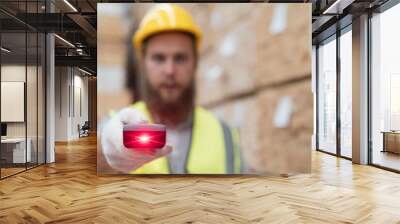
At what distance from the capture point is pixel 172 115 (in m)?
6.16

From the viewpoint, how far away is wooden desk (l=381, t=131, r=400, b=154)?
7.55 m

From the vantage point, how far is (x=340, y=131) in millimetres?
9680

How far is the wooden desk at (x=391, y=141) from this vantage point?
755cm

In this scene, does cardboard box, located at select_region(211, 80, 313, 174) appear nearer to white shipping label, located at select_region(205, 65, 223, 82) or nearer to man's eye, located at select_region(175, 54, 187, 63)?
white shipping label, located at select_region(205, 65, 223, 82)

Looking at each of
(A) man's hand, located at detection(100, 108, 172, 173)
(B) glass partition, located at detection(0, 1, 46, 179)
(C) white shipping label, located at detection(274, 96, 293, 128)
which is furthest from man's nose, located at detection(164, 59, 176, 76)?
(B) glass partition, located at detection(0, 1, 46, 179)

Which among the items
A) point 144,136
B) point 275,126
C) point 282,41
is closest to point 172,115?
point 144,136

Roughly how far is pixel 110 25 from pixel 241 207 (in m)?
3.73

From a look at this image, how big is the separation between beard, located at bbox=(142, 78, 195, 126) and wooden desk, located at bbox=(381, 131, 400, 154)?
4391mm

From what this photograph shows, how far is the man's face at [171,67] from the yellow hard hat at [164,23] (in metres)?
0.12

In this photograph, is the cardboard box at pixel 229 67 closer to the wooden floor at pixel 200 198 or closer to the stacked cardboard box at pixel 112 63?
the stacked cardboard box at pixel 112 63

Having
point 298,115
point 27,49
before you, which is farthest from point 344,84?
point 27,49

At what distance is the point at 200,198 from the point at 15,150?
4.09m

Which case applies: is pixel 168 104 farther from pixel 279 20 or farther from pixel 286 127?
pixel 279 20

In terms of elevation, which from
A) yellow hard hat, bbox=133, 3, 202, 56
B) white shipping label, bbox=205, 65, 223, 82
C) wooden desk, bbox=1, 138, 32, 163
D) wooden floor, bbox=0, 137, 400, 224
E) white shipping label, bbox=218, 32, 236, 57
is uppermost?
yellow hard hat, bbox=133, 3, 202, 56
